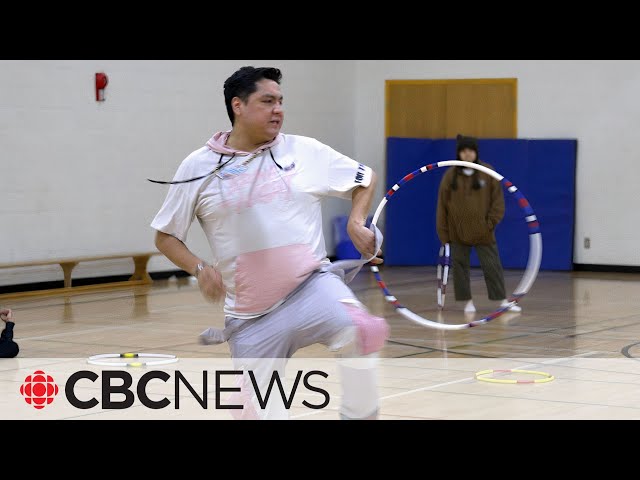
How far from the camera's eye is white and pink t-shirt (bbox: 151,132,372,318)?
5750 mm

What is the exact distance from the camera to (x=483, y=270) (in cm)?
1454

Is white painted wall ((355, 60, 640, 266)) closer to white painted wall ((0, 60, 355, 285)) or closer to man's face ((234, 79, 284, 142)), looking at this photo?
white painted wall ((0, 60, 355, 285))

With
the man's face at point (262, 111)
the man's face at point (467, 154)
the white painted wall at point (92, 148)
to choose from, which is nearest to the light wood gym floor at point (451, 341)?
the white painted wall at point (92, 148)

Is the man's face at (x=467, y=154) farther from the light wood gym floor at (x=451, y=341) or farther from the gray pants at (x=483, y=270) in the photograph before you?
the light wood gym floor at (x=451, y=341)

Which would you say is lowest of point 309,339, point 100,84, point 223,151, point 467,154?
point 309,339

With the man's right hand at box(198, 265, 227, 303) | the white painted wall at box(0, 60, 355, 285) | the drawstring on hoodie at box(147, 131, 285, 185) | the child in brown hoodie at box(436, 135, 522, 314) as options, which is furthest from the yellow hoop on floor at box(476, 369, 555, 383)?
the white painted wall at box(0, 60, 355, 285)

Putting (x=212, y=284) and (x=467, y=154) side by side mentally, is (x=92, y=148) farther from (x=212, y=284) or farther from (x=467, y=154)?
(x=212, y=284)

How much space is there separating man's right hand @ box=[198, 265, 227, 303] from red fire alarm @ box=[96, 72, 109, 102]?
43.2ft

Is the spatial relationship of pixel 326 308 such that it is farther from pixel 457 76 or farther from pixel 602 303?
pixel 457 76

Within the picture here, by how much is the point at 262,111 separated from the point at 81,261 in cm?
1243

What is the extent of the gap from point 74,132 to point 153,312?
4.29 metres

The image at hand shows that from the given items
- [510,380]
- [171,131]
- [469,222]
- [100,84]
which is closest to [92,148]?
[100,84]

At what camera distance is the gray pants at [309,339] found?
18.4ft

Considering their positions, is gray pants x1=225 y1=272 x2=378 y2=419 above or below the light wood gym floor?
above
